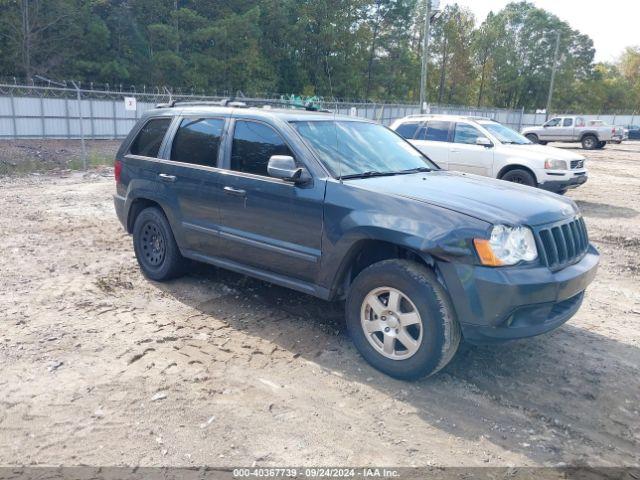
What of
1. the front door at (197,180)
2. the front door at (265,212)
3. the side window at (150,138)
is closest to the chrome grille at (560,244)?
the front door at (265,212)

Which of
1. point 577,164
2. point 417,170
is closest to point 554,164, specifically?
point 577,164

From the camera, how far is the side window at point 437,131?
11.7 metres

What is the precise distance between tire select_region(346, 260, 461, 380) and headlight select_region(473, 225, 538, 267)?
376 millimetres

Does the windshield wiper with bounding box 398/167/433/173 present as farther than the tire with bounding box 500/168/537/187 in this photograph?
No

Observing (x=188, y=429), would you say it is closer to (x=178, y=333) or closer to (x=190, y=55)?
(x=178, y=333)

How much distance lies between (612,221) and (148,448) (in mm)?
9600

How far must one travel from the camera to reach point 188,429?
3254 millimetres

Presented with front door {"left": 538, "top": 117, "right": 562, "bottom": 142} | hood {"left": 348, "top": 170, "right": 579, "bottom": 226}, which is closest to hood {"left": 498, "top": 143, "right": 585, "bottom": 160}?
hood {"left": 348, "top": 170, "right": 579, "bottom": 226}

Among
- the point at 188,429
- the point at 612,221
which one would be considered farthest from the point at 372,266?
the point at 612,221

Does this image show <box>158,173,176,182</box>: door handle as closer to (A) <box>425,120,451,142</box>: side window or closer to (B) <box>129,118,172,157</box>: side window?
(B) <box>129,118,172,157</box>: side window

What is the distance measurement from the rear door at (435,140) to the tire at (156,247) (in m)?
7.27

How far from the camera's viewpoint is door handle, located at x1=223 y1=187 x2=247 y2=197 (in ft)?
15.2

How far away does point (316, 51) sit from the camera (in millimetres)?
53500

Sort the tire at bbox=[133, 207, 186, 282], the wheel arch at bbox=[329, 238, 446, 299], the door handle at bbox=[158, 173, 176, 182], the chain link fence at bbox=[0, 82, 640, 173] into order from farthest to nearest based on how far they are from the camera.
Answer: the chain link fence at bbox=[0, 82, 640, 173] < the tire at bbox=[133, 207, 186, 282] < the door handle at bbox=[158, 173, 176, 182] < the wheel arch at bbox=[329, 238, 446, 299]
